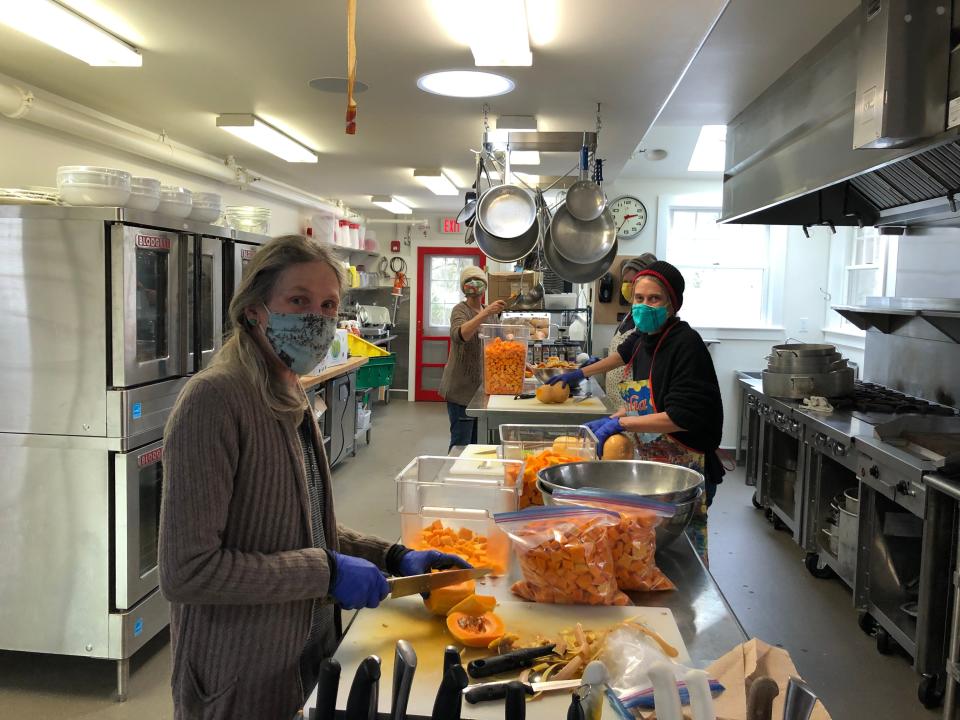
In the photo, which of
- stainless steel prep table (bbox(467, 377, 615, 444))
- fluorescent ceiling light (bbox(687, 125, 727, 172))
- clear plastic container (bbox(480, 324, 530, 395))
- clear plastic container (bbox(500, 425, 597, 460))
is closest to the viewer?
clear plastic container (bbox(500, 425, 597, 460))

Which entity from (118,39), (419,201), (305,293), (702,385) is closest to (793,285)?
(419,201)

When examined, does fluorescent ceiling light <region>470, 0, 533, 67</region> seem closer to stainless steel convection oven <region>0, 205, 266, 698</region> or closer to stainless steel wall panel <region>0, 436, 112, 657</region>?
stainless steel convection oven <region>0, 205, 266, 698</region>

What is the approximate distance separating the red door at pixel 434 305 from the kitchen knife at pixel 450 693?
1084cm

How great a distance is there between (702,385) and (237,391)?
183 cm

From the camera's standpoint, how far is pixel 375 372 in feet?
26.9

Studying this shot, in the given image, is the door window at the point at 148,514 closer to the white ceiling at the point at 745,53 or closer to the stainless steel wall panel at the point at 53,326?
the stainless steel wall panel at the point at 53,326

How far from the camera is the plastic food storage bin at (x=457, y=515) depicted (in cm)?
184

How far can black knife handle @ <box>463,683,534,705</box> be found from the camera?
4.13 feet

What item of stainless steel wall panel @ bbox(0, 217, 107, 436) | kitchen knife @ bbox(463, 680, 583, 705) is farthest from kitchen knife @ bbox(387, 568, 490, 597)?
stainless steel wall panel @ bbox(0, 217, 107, 436)

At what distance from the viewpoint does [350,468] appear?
7242mm

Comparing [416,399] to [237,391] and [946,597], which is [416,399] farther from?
[237,391]

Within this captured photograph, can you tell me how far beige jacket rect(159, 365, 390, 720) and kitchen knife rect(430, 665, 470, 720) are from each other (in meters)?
0.56

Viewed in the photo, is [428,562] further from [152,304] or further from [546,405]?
[546,405]

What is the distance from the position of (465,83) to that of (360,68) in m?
0.55
